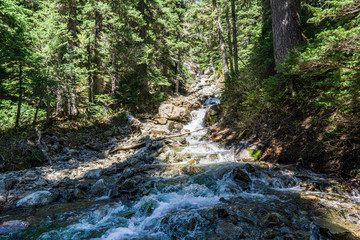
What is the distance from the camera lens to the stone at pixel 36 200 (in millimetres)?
4387

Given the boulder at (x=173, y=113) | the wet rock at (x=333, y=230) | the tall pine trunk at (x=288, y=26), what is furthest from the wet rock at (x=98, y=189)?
the boulder at (x=173, y=113)

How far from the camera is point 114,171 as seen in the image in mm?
6797

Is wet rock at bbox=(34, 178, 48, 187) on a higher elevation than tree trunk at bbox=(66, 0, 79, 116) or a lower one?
lower

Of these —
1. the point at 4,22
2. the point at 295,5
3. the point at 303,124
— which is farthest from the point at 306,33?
the point at 4,22

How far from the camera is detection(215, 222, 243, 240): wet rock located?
2.87 m

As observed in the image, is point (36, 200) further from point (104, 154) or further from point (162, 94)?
point (162, 94)

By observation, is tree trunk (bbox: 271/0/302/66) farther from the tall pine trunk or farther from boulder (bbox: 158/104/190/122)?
boulder (bbox: 158/104/190/122)

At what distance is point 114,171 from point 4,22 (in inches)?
318

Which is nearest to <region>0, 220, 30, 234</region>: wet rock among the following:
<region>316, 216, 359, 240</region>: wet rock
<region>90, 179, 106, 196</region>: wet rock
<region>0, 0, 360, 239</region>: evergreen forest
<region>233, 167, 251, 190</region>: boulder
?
<region>0, 0, 360, 239</region>: evergreen forest

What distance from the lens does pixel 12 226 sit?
3.43 metres

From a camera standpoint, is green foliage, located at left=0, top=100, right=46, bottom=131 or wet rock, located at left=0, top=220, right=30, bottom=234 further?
green foliage, located at left=0, top=100, right=46, bottom=131

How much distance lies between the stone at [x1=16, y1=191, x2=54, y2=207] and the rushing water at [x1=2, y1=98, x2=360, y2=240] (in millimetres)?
1425

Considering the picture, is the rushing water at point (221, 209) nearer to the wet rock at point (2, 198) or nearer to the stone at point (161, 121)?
the wet rock at point (2, 198)

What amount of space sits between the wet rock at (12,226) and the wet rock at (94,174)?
2.85 metres
